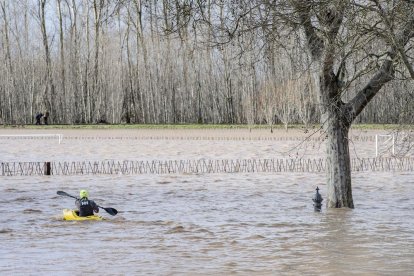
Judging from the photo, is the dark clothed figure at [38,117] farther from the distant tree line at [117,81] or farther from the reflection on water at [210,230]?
the reflection on water at [210,230]

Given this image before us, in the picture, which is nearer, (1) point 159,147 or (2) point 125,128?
(1) point 159,147

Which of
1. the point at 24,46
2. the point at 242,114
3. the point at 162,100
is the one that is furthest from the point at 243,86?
the point at 24,46

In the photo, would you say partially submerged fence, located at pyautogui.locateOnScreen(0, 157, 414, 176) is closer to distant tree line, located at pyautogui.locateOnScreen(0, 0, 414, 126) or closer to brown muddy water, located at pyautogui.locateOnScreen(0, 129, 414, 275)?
brown muddy water, located at pyautogui.locateOnScreen(0, 129, 414, 275)

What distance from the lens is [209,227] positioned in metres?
17.8

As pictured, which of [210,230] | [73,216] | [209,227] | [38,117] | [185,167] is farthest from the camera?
[38,117]

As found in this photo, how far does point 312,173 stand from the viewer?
2884 centimetres

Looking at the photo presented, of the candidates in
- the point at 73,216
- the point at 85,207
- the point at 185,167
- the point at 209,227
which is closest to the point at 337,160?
the point at 209,227

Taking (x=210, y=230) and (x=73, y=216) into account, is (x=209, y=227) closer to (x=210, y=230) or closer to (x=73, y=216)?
(x=210, y=230)

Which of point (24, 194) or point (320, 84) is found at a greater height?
point (320, 84)

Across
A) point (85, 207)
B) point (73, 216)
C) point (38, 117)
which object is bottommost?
point (73, 216)

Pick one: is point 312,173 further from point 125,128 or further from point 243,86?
point 243,86

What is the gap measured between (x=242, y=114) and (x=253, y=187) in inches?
1650

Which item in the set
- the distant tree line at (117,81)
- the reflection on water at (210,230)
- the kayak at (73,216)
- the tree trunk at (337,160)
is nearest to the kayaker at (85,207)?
the kayak at (73,216)

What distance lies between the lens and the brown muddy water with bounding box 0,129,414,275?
13469mm
